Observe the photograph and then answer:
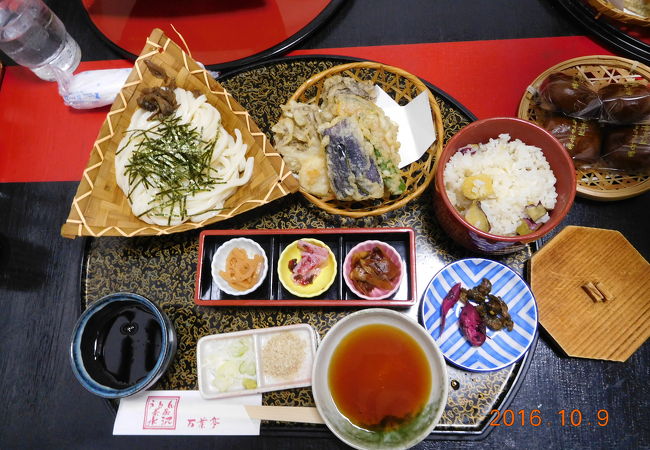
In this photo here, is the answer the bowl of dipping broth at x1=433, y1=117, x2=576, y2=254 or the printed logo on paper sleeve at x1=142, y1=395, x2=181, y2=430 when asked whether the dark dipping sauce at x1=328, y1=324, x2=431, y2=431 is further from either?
the printed logo on paper sleeve at x1=142, y1=395, x2=181, y2=430

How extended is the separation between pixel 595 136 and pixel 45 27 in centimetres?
333

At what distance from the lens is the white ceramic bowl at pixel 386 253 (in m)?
1.98

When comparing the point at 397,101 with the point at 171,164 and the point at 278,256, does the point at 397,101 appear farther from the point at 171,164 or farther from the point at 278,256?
the point at 171,164

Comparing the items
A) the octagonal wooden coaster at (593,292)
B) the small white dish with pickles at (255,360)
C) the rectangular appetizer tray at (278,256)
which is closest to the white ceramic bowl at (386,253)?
the rectangular appetizer tray at (278,256)

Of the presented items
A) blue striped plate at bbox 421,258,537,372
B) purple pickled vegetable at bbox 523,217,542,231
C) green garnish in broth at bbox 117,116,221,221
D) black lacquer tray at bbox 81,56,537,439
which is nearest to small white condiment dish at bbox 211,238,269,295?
black lacquer tray at bbox 81,56,537,439

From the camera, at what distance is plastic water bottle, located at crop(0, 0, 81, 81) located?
2457mm

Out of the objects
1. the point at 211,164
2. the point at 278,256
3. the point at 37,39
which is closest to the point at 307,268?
the point at 278,256

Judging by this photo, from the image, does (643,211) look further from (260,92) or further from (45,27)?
(45,27)

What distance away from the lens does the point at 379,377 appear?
193 cm

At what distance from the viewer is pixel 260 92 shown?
2467mm

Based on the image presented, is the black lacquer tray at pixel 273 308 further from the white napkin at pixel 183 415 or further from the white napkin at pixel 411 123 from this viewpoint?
the white napkin at pixel 411 123
